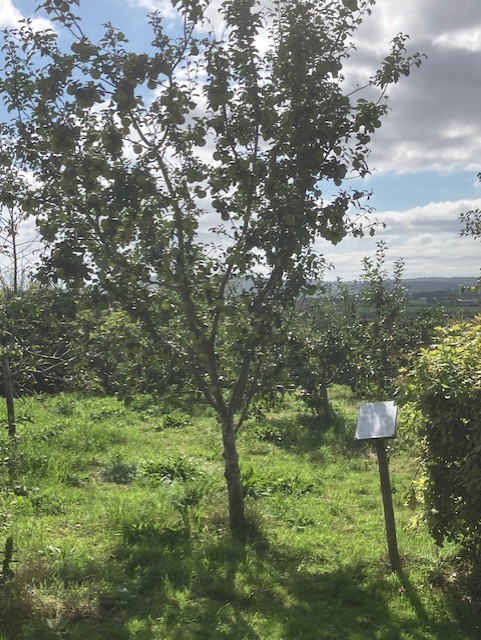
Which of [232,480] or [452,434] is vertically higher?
[452,434]

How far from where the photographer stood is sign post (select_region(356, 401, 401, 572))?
5.17m

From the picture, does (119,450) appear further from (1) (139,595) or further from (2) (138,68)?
(2) (138,68)

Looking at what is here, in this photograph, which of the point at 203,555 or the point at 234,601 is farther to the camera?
the point at 203,555

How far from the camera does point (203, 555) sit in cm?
565

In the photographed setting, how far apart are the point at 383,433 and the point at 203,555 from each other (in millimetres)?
2100

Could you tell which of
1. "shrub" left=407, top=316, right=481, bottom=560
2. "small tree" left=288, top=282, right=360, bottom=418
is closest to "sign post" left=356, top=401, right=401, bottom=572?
"shrub" left=407, top=316, right=481, bottom=560

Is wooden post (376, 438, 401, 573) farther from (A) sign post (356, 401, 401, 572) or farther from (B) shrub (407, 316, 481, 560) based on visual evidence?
(B) shrub (407, 316, 481, 560)

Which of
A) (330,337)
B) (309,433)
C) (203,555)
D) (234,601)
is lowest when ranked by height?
(234,601)

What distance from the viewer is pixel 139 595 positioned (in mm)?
4973

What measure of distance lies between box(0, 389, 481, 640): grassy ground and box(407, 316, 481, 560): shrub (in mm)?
610

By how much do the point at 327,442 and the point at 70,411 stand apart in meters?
5.73

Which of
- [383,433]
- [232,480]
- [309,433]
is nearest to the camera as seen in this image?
[383,433]

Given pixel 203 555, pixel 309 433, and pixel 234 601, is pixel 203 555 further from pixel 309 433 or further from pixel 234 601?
pixel 309 433

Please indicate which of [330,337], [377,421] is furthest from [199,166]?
[330,337]
